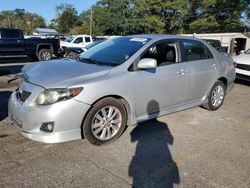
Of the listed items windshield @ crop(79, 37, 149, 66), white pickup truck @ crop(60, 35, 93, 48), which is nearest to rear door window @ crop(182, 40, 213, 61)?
windshield @ crop(79, 37, 149, 66)

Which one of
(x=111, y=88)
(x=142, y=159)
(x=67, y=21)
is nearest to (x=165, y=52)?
(x=111, y=88)

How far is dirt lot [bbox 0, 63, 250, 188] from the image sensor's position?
130 inches

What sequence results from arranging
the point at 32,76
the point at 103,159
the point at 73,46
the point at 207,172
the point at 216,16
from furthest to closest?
the point at 216,16, the point at 73,46, the point at 32,76, the point at 103,159, the point at 207,172

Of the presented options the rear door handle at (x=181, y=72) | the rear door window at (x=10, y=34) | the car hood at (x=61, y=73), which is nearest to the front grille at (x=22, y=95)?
the car hood at (x=61, y=73)

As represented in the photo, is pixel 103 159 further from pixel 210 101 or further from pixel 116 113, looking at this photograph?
pixel 210 101

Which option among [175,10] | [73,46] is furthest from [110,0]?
[73,46]

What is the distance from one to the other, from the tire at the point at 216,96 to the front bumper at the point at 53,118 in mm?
3164

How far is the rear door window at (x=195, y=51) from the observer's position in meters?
5.36

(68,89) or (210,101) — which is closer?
(68,89)

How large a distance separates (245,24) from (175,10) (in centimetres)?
1175

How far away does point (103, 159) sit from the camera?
3787 mm

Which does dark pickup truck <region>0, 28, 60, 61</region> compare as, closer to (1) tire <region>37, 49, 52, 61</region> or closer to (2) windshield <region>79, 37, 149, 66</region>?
(1) tire <region>37, 49, 52, 61</region>

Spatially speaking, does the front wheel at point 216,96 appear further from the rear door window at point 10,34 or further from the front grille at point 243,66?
the rear door window at point 10,34

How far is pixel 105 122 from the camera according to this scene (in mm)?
4164
